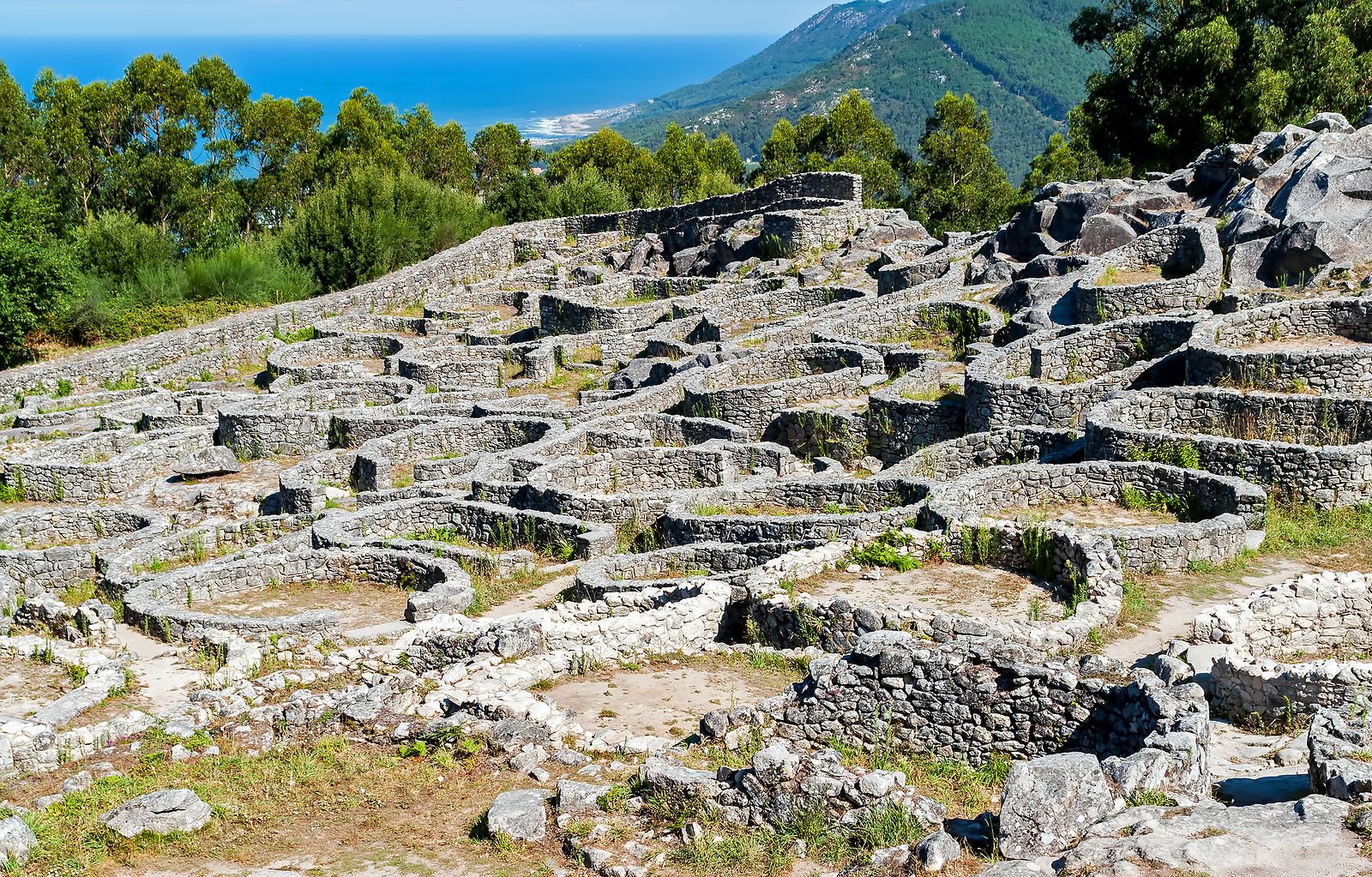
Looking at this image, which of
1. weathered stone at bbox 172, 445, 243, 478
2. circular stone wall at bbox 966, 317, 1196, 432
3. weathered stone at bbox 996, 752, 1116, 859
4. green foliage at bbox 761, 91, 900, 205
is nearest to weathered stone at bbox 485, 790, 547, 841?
weathered stone at bbox 996, 752, 1116, 859

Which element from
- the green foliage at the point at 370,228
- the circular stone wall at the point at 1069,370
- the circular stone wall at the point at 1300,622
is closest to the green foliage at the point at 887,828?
the circular stone wall at the point at 1300,622

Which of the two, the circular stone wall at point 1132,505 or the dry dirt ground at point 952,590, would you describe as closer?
the dry dirt ground at point 952,590

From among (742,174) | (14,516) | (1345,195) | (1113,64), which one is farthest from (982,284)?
(742,174)

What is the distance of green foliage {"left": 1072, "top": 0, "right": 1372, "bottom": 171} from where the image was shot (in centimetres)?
4197

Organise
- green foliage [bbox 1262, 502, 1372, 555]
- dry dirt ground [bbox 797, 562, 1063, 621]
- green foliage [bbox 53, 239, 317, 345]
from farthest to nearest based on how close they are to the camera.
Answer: green foliage [bbox 53, 239, 317, 345] < green foliage [bbox 1262, 502, 1372, 555] < dry dirt ground [bbox 797, 562, 1063, 621]

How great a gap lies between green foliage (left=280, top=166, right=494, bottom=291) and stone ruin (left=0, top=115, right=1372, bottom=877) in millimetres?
6483

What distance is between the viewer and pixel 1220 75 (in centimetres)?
4369

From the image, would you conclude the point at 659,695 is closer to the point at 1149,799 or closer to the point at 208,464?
the point at 1149,799

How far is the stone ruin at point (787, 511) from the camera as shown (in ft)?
39.6

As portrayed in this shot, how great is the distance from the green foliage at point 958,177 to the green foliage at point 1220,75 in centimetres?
1291

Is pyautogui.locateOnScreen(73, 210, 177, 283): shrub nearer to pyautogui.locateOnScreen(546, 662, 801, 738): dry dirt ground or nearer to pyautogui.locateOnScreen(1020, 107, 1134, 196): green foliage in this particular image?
pyautogui.locateOnScreen(546, 662, 801, 738): dry dirt ground

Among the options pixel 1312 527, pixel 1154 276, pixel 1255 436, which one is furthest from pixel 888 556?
pixel 1154 276

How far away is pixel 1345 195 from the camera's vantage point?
28062mm

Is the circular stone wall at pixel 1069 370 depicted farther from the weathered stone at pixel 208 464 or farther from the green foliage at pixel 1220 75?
the green foliage at pixel 1220 75
